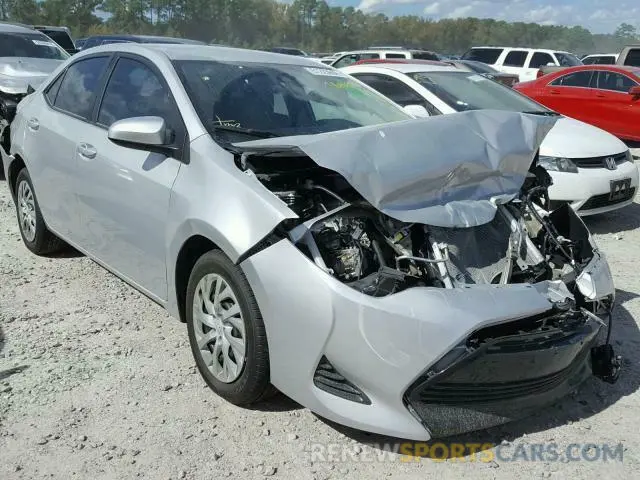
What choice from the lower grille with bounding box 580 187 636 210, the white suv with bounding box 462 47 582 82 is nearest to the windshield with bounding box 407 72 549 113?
the lower grille with bounding box 580 187 636 210

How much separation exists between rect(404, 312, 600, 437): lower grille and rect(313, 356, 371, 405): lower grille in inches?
8.6

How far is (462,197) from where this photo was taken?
10.3ft

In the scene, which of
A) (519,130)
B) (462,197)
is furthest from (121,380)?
(519,130)

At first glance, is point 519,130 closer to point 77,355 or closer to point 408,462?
point 408,462

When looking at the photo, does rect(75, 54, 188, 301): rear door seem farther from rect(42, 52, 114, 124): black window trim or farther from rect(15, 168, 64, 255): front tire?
rect(15, 168, 64, 255): front tire

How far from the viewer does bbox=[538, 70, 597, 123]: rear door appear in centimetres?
1177

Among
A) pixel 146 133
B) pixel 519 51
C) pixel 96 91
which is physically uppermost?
pixel 519 51

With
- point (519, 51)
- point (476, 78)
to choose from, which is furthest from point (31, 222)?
point (519, 51)

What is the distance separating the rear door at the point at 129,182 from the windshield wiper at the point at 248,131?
195mm

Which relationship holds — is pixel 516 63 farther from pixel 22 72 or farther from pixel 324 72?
pixel 324 72

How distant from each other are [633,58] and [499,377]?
14.9 m

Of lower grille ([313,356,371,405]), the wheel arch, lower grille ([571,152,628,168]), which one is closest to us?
lower grille ([313,356,371,405])

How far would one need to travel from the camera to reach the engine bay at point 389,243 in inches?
110

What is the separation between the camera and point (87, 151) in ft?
13.1
